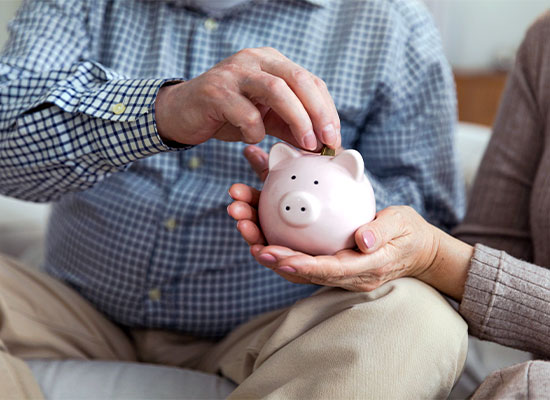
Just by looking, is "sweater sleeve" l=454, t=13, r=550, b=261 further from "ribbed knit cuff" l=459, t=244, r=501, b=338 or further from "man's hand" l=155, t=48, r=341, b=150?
"man's hand" l=155, t=48, r=341, b=150

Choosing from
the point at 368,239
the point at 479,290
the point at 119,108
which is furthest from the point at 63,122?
the point at 479,290

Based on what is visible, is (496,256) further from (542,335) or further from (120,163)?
(120,163)

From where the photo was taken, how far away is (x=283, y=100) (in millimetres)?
649

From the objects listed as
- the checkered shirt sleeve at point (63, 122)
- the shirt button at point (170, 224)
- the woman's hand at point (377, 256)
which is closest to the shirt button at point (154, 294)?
the shirt button at point (170, 224)

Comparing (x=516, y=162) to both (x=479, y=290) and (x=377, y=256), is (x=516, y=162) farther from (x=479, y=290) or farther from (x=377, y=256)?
(x=377, y=256)

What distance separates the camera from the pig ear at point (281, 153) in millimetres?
713

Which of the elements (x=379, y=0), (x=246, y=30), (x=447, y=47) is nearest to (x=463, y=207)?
(x=379, y=0)

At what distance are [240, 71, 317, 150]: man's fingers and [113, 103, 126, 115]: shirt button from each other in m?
0.20

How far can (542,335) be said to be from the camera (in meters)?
0.74

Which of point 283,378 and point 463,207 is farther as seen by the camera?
point 463,207

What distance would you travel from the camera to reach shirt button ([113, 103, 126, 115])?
31.0 inches

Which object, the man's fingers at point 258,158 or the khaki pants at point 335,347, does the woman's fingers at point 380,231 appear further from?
the man's fingers at point 258,158

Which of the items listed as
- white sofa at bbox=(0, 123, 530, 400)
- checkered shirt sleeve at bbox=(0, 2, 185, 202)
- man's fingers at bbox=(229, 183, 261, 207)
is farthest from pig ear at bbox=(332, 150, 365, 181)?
white sofa at bbox=(0, 123, 530, 400)

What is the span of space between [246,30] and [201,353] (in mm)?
581
